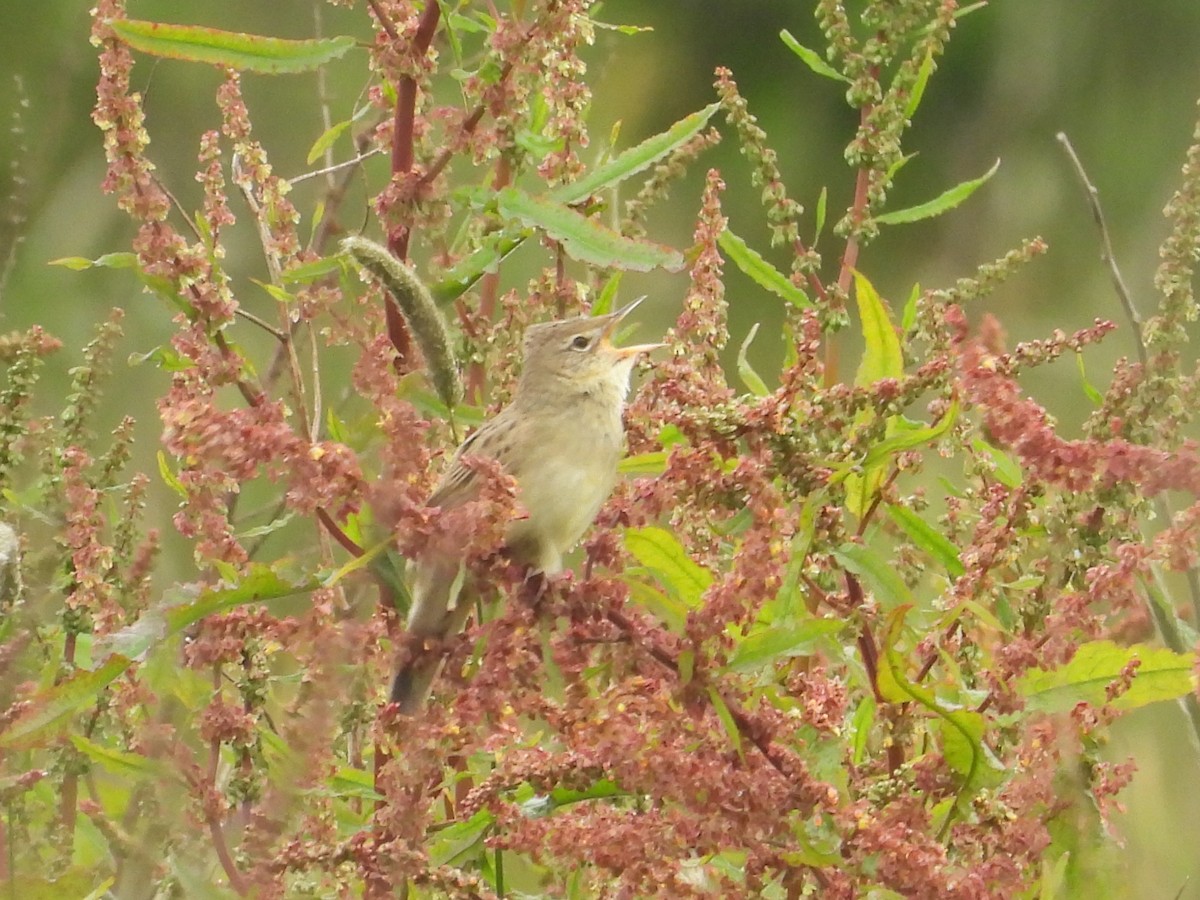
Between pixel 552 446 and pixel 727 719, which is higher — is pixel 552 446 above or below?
below

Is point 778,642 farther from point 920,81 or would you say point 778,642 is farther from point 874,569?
point 920,81

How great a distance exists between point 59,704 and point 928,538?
3.17 ft

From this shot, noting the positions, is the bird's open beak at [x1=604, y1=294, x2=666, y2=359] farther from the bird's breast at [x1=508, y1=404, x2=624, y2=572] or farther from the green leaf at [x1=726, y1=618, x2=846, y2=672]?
the green leaf at [x1=726, y1=618, x2=846, y2=672]

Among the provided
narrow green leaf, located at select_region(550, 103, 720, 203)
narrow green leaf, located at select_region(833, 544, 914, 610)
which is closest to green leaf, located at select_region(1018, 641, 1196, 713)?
narrow green leaf, located at select_region(833, 544, 914, 610)

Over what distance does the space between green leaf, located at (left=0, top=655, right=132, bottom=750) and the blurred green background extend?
2.48m

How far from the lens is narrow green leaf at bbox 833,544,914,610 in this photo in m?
1.88

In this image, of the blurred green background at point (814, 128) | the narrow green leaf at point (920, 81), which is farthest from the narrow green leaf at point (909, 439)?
the blurred green background at point (814, 128)

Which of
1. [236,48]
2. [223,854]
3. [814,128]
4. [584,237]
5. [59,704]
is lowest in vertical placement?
[814,128]

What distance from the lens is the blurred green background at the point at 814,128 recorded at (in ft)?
18.4

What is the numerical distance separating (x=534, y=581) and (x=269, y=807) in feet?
2.35

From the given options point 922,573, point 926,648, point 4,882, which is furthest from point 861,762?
point 4,882

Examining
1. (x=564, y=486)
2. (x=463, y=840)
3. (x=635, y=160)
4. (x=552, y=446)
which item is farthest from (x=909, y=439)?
(x=552, y=446)

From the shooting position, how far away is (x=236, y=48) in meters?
2.09

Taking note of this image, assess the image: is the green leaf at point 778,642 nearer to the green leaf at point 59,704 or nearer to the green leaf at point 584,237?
the green leaf at point 584,237
